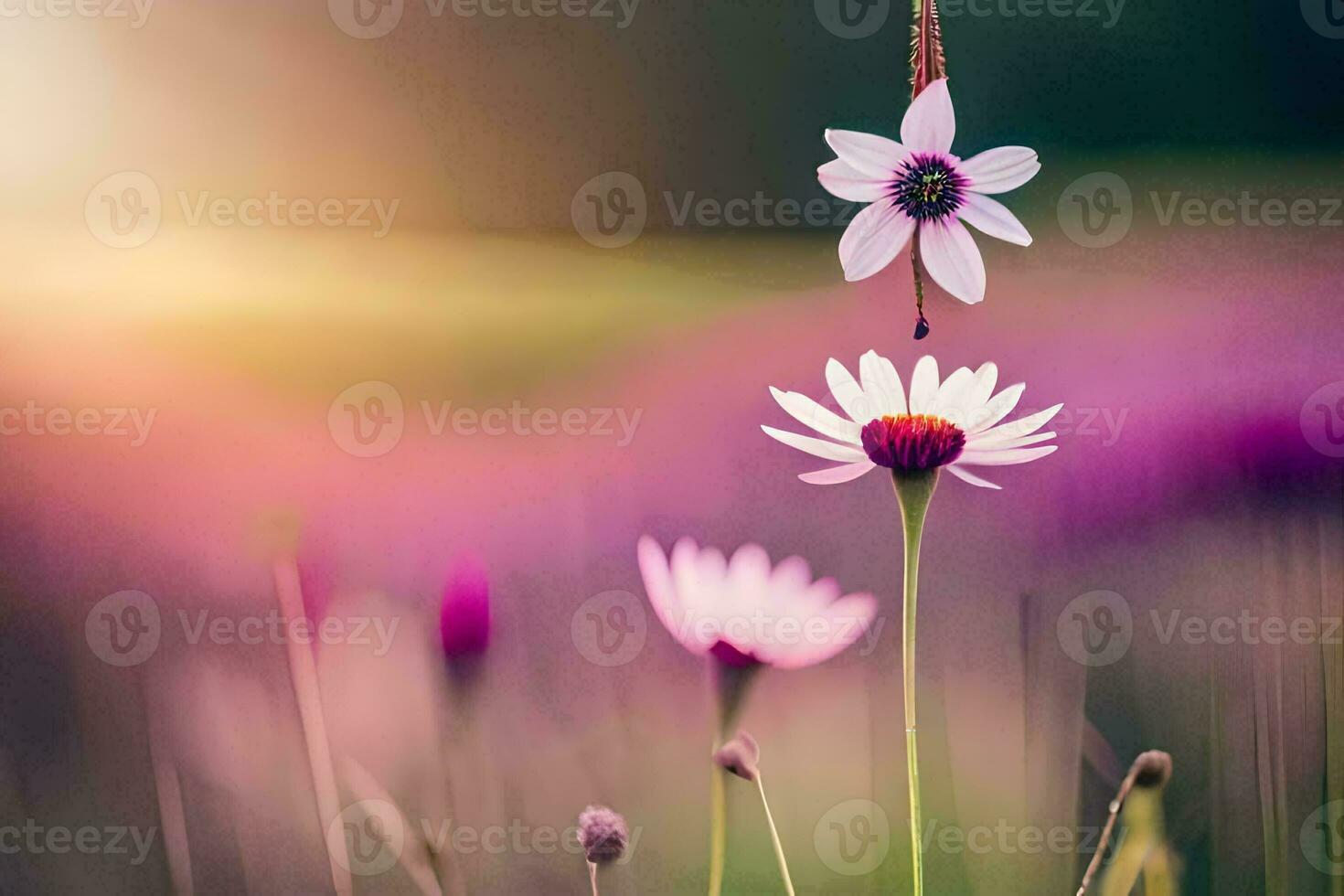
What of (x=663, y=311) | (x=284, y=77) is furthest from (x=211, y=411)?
(x=663, y=311)

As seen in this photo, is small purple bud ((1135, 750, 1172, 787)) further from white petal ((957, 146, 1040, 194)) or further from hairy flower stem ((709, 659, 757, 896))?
white petal ((957, 146, 1040, 194))

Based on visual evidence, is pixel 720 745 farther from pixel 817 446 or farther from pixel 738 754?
pixel 817 446

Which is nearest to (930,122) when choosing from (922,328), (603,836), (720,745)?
(922,328)

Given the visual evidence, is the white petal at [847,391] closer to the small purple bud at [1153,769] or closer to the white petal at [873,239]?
the white petal at [873,239]

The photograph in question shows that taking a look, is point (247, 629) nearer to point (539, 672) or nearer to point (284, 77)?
point (539, 672)

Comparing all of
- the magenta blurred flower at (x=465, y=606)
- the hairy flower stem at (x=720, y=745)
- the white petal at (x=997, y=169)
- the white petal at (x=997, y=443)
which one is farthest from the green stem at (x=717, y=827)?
the white petal at (x=997, y=169)
